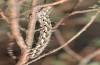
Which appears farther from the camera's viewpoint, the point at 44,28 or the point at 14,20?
the point at 44,28

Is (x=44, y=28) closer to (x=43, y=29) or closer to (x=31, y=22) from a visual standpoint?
(x=43, y=29)

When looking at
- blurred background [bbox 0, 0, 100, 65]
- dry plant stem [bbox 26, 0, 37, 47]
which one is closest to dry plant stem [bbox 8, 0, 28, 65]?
dry plant stem [bbox 26, 0, 37, 47]

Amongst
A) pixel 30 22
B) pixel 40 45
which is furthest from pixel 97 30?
pixel 30 22

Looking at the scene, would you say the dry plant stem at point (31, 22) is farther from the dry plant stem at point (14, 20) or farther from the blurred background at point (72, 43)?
the blurred background at point (72, 43)

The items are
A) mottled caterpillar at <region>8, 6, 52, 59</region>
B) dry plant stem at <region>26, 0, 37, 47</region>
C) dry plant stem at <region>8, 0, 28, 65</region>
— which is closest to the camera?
dry plant stem at <region>8, 0, 28, 65</region>

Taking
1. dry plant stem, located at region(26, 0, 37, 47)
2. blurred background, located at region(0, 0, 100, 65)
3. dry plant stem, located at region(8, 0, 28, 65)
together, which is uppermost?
blurred background, located at region(0, 0, 100, 65)

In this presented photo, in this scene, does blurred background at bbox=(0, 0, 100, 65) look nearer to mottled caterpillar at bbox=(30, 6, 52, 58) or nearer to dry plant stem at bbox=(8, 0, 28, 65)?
mottled caterpillar at bbox=(30, 6, 52, 58)

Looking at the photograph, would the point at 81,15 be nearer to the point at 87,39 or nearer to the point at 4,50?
the point at 87,39

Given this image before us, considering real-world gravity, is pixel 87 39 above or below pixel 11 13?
above

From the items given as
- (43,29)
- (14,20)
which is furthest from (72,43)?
(14,20)

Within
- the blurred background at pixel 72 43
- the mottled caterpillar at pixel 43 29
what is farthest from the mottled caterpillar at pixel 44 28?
the blurred background at pixel 72 43

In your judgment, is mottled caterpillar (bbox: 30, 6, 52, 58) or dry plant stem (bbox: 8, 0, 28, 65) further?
mottled caterpillar (bbox: 30, 6, 52, 58)
